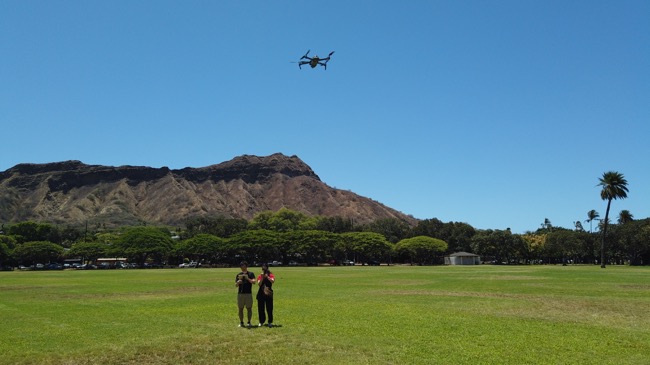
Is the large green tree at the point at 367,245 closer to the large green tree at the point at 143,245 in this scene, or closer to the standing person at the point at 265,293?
the large green tree at the point at 143,245

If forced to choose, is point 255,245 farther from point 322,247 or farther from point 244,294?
point 244,294

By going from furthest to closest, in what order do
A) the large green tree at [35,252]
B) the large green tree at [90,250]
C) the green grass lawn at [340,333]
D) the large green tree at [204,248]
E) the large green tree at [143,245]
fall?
the large green tree at [90,250], the large green tree at [204,248], the large green tree at [35,252], the large green tree at [143,245], the green grass lawn at [340,333]

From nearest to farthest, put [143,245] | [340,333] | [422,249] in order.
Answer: [340,333]
[143,245]
[422,249]

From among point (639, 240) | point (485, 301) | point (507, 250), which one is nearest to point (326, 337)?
point (485, 301)

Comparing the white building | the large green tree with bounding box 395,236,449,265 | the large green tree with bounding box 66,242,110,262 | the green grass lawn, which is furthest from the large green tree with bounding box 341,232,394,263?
the green grass lawn

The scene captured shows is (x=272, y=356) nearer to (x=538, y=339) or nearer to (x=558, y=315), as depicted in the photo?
(x=538, y=339)

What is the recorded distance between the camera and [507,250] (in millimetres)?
140000

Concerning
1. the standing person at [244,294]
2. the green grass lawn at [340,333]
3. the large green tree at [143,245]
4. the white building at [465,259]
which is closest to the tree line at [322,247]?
the large green tree at [143,245]

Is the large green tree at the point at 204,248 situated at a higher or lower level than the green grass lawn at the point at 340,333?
higher

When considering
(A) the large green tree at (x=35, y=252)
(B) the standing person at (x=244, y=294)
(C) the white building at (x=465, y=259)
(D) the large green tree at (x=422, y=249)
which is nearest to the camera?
(B) the standing person at (x=244, y=294)

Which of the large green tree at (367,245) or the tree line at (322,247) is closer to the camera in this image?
the tree line at (322,247)

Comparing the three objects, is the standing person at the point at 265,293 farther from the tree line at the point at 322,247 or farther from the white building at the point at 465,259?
the white building at the point at 465,259

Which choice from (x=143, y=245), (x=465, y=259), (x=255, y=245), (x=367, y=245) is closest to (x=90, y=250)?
(x=143, y=245)

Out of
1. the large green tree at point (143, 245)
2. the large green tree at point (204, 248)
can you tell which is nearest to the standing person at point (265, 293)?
the large green tree at point (204, 248)
